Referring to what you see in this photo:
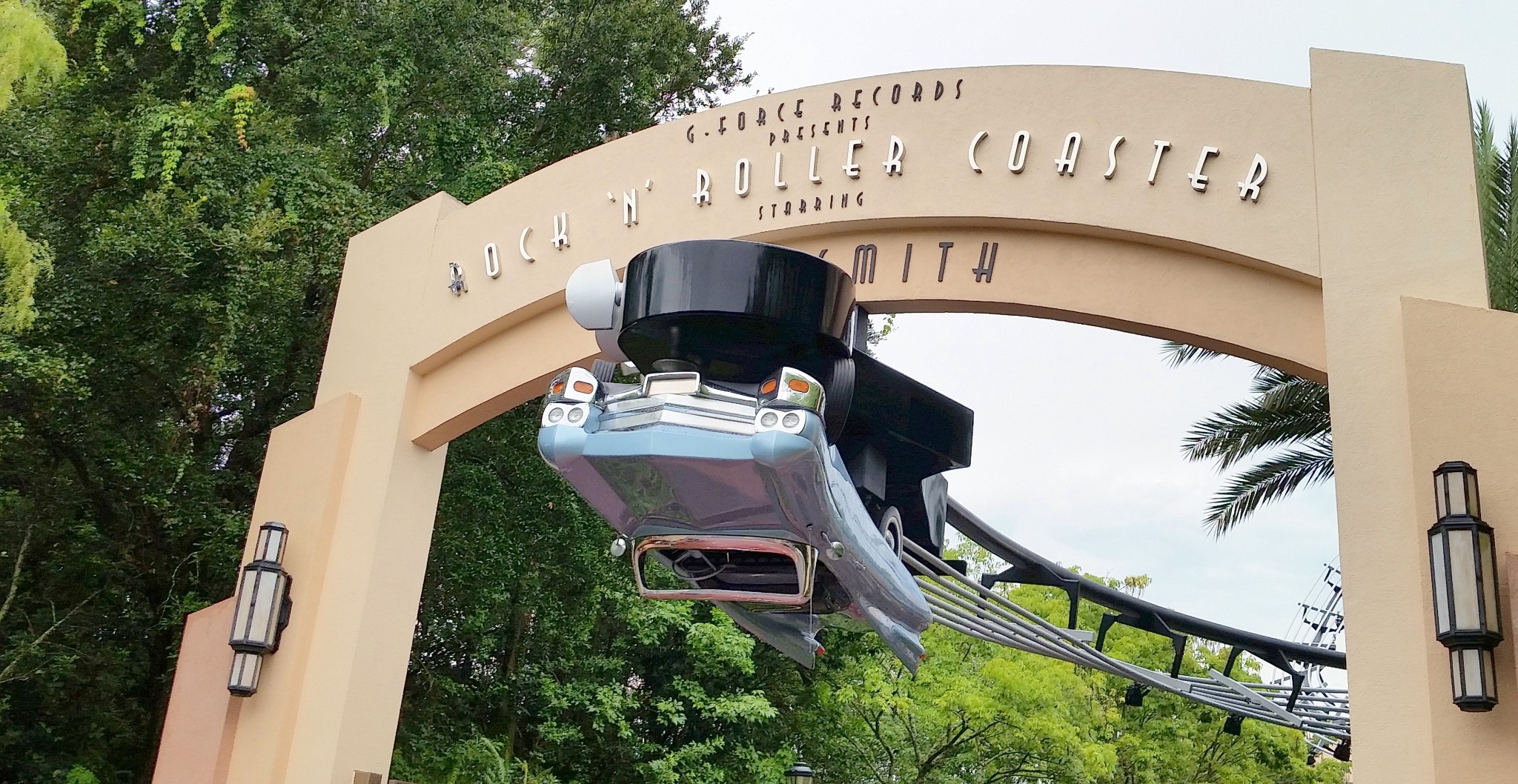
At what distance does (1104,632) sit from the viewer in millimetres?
10945

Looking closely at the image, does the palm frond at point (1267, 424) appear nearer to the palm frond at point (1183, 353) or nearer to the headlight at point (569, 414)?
the palm frond at point (1183, 353)

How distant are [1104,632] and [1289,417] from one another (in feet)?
15.1

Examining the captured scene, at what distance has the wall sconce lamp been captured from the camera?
31.4 feet

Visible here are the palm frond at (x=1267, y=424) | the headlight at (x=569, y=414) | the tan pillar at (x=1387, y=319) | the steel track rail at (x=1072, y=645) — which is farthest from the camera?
the palm frond at (x=1267, y=424)

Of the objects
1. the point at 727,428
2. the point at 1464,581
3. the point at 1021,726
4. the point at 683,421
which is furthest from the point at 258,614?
the point at 1021,726

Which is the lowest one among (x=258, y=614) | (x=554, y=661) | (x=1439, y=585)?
(x=258, y=614)

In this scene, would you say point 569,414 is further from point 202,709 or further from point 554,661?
point 554,661

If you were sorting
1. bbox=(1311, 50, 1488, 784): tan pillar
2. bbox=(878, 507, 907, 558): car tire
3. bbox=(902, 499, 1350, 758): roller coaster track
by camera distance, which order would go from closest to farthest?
1. bbox=(1311, 50, 1488, 784): tan pillar
2. bbox=(878, 507, 907, 558): car tire
3. bbox=(902, 499, 1350, 758): roller coaster track

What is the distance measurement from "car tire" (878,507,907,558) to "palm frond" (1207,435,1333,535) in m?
7.80

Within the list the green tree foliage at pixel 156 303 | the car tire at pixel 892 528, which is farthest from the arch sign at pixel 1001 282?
the green tree foliage at pixel 156 303

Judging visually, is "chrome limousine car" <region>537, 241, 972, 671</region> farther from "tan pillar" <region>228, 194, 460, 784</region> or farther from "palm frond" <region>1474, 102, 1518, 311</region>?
"palm frond" <region>1474, 102, 1518, 311</region>

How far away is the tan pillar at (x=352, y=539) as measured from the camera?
9.51m

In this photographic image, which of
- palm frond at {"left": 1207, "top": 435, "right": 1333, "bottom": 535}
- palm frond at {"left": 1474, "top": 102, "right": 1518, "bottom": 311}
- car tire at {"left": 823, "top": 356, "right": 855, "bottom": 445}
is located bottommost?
car tire at {"left": 823, "top": 356, "right": 855, "bottom": 445}

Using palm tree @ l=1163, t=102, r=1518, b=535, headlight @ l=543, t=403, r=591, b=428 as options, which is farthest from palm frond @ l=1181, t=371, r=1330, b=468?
headlight @ l=543, t=403, r=591, b=428
